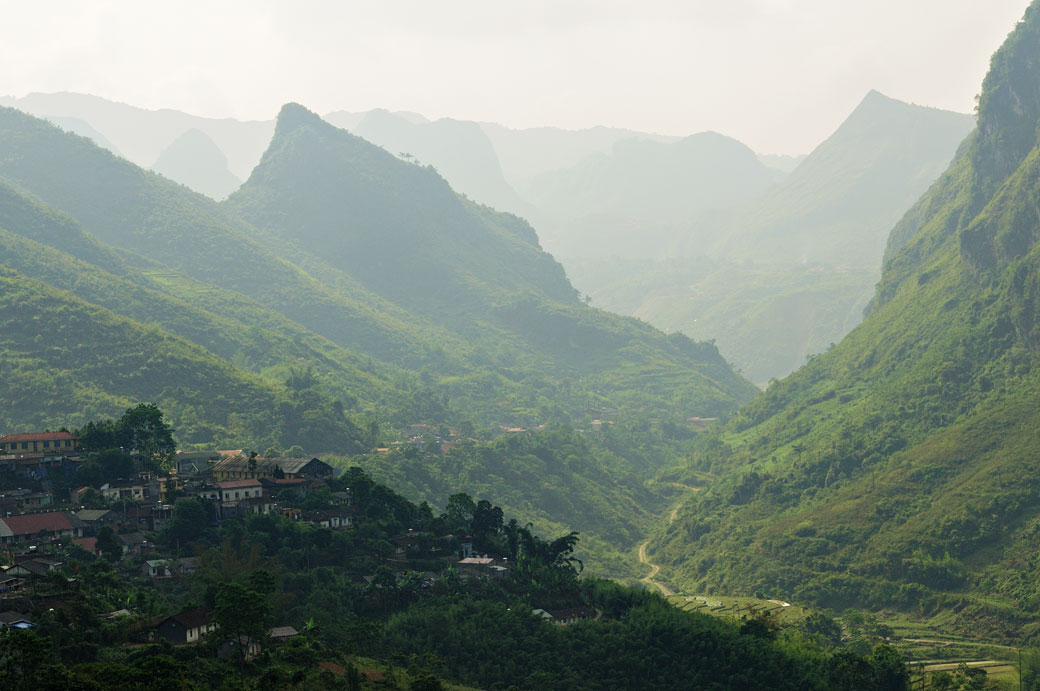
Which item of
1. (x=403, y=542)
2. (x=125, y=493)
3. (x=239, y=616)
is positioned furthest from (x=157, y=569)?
(x=403, y=542)

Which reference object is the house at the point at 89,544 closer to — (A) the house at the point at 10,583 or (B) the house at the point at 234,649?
(A) the house at the point at 10,583

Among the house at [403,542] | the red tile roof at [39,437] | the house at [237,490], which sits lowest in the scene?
the house at [403,542]

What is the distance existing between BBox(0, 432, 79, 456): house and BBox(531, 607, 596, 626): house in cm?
3322

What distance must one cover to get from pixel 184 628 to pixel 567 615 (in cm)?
2484

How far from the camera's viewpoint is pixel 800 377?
166 metres

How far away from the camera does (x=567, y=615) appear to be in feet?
251

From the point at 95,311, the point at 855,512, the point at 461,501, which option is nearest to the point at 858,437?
the point at 855,512

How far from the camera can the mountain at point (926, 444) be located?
99562mm

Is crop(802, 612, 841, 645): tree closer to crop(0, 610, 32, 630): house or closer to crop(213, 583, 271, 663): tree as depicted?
crop(213, 583, 271, 663): tree

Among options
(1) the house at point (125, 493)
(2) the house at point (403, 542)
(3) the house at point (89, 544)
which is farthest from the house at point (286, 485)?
(3) the house at point (89, 544)

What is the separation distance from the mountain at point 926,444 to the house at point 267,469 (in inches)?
1547

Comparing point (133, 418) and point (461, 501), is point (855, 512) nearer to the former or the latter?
point (461, 501)

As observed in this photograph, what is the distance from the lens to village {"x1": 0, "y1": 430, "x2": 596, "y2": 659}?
6619cm

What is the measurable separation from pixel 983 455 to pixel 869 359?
132ft
